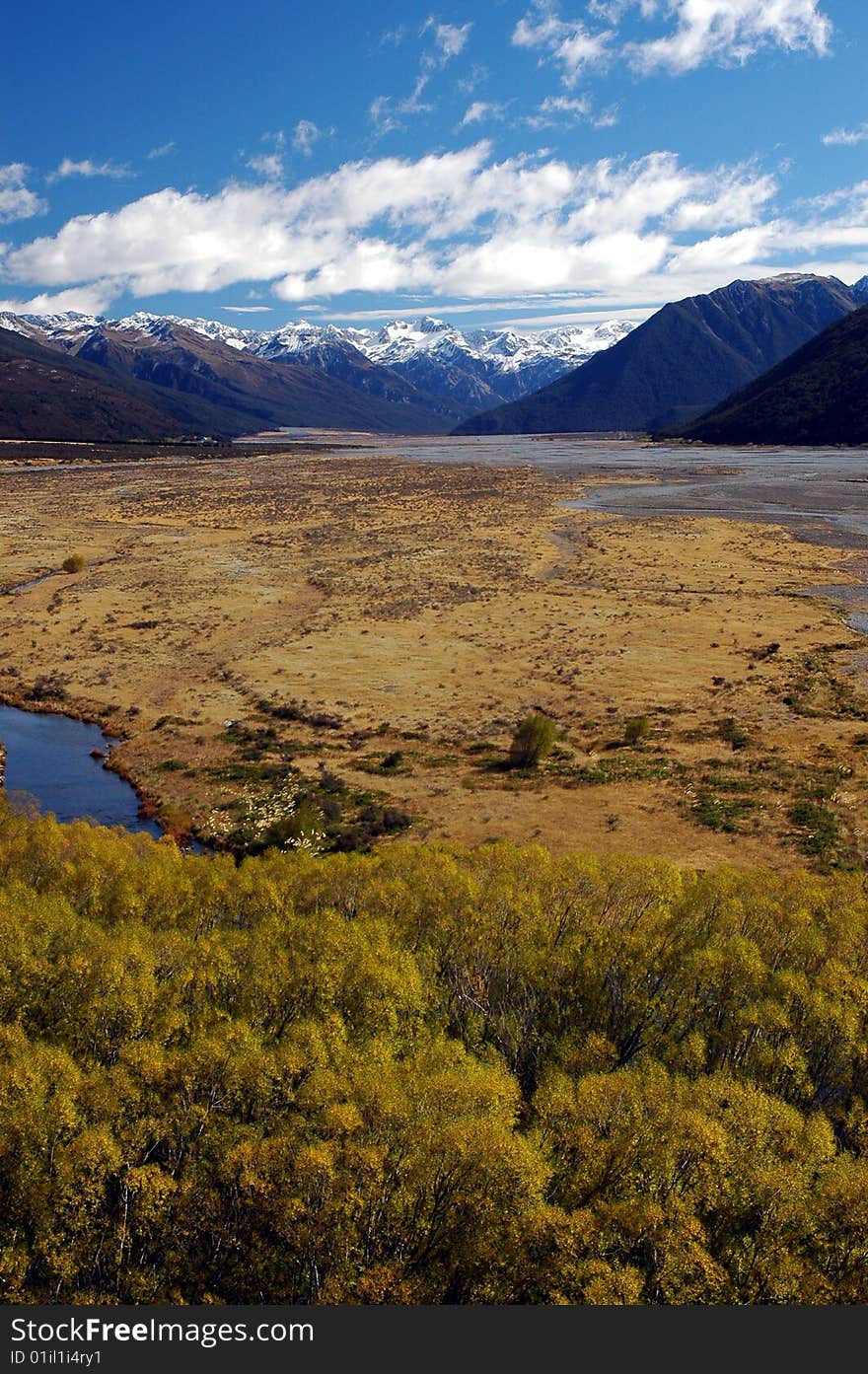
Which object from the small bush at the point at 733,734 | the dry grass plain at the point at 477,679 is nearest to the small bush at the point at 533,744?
the dry grass plain at the point at 477,679

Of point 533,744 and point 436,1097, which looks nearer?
point 436,1097

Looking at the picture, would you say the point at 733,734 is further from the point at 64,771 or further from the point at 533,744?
the point at 64,771

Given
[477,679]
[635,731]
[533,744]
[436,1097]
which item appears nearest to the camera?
[436,1097]

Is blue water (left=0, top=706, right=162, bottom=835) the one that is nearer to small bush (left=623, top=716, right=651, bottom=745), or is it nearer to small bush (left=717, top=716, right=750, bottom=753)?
small bush (left=623, top=716, right=651, bottom=745)

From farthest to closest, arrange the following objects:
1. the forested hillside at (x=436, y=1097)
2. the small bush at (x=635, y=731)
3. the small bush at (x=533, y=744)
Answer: the small bush at (x=635, y=731) → the small bush at (x=533, y=744) → the forested hillside at (x=436, y=1097)

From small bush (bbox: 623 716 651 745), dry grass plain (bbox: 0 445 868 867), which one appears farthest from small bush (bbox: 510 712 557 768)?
small bush (bbox: 623 716 651 745)

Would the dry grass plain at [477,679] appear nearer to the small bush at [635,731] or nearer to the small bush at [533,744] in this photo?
the small bush at [635,731]

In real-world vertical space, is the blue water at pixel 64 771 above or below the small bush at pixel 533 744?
below

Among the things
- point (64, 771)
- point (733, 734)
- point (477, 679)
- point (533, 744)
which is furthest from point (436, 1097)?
point (477, 679)
